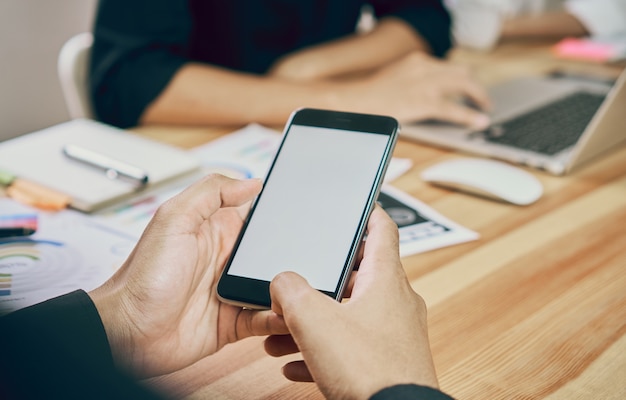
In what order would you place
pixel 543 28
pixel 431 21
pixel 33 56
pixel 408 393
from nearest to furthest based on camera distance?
1. pixel 408 393
2. pixel 431 21
3. pixel 543 28
4. pixel 33 56

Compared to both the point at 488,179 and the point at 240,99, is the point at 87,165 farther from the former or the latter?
the point at 488,179

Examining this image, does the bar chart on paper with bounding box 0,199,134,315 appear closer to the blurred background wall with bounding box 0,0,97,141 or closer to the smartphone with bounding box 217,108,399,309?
the smartphone with bounding box 217,108,399,309

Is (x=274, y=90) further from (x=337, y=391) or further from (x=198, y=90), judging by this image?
(x=337, y=391)

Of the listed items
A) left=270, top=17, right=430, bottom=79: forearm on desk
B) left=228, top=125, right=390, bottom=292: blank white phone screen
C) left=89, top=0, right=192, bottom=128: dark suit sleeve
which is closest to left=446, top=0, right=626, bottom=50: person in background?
left=270, top=17, right=430, bottom=79: forearm on desk

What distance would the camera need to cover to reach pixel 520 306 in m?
0.55

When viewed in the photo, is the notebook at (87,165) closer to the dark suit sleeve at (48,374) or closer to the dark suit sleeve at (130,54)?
the dark suit sleeve at (130,54)

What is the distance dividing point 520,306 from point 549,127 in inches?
17.1

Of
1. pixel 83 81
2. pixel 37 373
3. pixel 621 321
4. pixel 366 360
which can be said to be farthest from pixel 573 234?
pixel 83 81

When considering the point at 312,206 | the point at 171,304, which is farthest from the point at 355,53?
the point at 171,304

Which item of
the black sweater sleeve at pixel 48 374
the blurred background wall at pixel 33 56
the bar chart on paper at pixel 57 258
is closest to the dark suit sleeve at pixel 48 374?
the black sweater sleeve at pixel 48 374

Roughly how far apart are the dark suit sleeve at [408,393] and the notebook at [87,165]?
451mm

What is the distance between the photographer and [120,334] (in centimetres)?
50

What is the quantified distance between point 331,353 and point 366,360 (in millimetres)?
22

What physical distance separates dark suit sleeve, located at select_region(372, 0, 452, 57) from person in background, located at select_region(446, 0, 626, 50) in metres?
0.07
